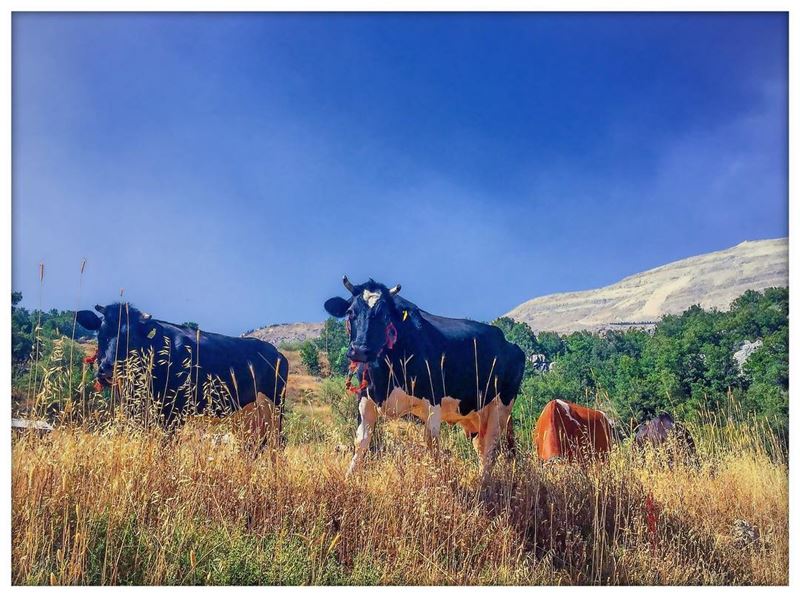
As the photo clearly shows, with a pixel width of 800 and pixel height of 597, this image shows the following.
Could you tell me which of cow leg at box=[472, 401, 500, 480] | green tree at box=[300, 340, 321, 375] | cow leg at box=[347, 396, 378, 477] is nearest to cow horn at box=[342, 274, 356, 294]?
cow leg at box=[347, 396, 378, 477]

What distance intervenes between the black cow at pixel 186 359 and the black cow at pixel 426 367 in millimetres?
1086

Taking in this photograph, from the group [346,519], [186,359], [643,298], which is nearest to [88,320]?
[186,359]

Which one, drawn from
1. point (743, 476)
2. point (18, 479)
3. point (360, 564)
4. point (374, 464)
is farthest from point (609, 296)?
point (18, 479)

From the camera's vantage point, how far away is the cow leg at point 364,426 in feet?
17.2

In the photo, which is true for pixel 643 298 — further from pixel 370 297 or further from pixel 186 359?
pixel 186 359

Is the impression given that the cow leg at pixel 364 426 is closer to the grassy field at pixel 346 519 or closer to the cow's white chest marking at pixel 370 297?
the grassy field at pixel 346 519

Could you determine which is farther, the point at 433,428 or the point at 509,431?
the point at 509,431

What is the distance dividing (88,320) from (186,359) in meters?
1.46

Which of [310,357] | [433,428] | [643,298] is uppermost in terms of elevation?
[643,298]

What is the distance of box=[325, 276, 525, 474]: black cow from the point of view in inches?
224

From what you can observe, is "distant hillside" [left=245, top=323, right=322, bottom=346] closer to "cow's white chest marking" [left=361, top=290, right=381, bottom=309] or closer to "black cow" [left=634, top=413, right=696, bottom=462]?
"black cow" [left=634, top=413, right=696, bottom=462]

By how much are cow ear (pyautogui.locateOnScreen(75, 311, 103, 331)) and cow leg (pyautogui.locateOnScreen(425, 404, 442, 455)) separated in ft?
13.0

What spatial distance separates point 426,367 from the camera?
621 cm

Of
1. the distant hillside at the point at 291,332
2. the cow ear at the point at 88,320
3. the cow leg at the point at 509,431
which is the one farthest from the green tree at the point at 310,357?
the cow leg at the point at 509,431
